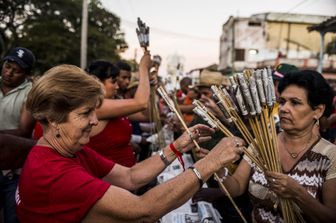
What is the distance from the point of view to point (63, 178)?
153 cm

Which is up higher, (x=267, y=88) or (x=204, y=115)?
(x=267, y=88)

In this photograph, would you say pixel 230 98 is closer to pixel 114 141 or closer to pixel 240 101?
pixel 240 101

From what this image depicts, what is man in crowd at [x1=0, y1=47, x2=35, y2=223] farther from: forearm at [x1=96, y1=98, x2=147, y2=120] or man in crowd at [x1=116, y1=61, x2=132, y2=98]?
man in crowd at [x1=116, y1=61, x2=132, y2=98]

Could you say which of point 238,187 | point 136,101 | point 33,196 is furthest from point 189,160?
point 33,196

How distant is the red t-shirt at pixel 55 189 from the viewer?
150 cm

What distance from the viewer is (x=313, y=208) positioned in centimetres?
193

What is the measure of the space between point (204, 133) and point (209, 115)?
253mm

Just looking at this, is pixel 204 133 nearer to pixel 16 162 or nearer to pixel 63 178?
pixel 63 178

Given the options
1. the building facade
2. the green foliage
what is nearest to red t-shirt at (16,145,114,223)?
the green foliage

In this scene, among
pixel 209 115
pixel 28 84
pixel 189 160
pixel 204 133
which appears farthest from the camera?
pixel 189 160

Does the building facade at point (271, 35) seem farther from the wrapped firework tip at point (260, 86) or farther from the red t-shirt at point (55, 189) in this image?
the red t-shirt at point (55, 189)

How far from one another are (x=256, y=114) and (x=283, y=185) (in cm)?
37

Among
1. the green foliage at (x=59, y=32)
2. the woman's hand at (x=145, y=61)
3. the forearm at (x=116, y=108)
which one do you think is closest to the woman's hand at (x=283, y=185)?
the forearm at (x=116, y=108)

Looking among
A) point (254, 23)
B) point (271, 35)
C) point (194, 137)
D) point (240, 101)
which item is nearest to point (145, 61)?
point (194, 137)
